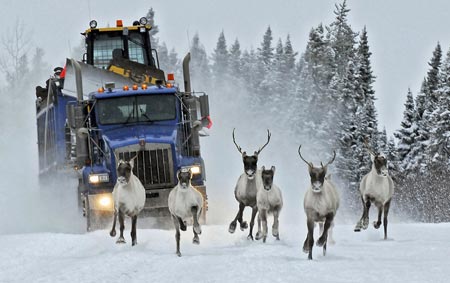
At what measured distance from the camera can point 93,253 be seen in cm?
1418

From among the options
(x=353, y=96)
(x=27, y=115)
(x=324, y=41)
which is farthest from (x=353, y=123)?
(x=27, y=115)

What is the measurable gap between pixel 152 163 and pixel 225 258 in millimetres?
7166

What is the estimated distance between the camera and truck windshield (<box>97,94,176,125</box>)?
20.3m

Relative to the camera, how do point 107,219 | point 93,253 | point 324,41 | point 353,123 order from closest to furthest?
point 93,253 → point 107,219 → point 353,123 → point 324,41

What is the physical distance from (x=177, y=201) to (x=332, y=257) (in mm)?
3403

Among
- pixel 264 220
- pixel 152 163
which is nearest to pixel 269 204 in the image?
pixel 264 220

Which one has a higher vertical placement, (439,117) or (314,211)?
(439,117)

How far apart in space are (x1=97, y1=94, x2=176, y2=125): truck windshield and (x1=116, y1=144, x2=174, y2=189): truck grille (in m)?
1.12

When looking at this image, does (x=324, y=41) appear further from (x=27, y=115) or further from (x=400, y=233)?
(x=400, y=233)

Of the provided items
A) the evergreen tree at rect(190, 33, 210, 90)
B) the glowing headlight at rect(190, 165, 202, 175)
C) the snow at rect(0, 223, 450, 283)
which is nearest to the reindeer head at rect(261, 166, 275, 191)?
the snow at rect(0, 223, 450, 283)

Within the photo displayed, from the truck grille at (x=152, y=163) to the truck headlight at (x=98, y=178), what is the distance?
0.51 meters

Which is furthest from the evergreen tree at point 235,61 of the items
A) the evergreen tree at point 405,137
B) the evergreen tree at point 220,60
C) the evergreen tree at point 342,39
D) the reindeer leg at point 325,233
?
the reindeer leg at point 325,233

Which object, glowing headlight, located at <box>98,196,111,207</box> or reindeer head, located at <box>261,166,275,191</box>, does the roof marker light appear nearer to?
glowing headlight, located at <box>98,196,111,207</box>

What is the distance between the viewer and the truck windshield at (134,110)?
2031cm
